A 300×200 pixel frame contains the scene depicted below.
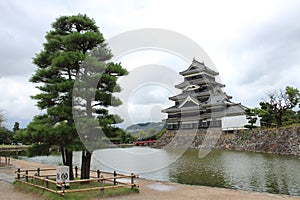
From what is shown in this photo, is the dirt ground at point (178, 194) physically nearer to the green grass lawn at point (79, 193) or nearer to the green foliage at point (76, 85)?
the green grass lawn at point (79, 193)

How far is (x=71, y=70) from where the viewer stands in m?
11.6

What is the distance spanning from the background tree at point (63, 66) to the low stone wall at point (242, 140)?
76.0 feet

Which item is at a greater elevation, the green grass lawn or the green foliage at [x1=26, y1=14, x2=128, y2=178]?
the green foliage at [x1=26, y1=14, x2=128, y2=178]

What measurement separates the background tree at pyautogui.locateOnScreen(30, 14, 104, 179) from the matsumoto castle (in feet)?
99.0

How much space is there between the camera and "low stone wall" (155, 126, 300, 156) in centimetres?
2714

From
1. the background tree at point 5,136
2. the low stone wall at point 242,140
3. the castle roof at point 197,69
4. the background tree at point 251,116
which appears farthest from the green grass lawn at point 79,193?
the background tree at point 5,136

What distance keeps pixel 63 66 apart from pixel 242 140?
28.1 meters

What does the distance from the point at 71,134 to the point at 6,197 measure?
10.2 feet

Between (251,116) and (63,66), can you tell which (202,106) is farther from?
(63,66)

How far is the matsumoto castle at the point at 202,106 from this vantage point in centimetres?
3869

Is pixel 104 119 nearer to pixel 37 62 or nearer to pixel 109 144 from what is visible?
pixel 109 144

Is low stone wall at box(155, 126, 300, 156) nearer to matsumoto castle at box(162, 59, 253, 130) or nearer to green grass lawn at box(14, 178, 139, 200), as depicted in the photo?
matsumoto castle at box(162, 59, 253, 130)

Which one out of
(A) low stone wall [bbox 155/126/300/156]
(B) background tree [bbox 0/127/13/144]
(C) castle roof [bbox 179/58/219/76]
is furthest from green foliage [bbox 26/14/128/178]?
(B) background tree [bbox 0/127/13/144]

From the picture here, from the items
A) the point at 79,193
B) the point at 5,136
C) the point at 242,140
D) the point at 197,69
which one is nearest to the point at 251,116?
the point at 242,140
